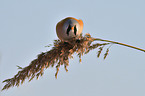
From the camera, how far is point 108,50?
422 centimetres

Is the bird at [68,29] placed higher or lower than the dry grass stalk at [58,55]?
higher

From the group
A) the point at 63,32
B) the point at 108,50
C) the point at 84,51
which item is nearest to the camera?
the point at 84,51

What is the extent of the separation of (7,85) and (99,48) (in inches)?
64.0

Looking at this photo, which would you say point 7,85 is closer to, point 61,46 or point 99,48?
point 61,46

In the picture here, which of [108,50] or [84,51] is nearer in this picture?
[84,51]

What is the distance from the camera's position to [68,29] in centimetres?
398

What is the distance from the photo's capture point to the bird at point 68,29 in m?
3.94

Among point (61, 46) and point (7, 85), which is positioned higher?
point (61, 46)

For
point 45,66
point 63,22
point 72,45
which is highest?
point 63,22

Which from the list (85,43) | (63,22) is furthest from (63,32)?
(85,43)

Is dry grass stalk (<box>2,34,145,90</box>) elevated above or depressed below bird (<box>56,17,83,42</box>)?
below

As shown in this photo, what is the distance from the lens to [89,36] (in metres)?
3.75

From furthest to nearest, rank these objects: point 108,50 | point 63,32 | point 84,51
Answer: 1. point 108,50
2. point 63,32
3. point 84,51

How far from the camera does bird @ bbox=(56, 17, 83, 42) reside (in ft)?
12.9
